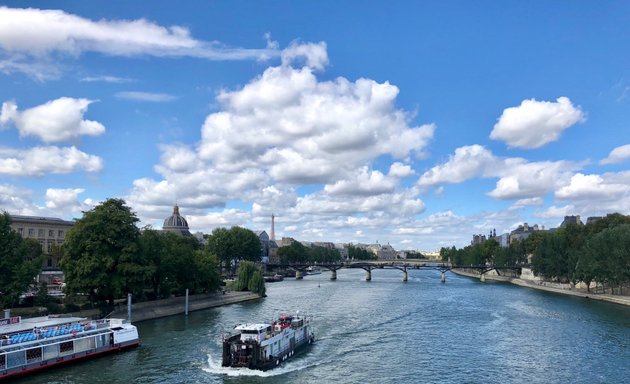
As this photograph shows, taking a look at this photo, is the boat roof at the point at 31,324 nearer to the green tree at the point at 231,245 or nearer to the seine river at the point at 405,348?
the seine river at the point at 405,348

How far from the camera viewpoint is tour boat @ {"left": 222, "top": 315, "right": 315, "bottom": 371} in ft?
161

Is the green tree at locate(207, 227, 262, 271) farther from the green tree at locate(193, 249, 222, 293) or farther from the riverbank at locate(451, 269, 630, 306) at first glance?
the riverbank at locate(451, 269, 630, 306)

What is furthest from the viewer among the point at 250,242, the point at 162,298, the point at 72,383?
the point at 250,242

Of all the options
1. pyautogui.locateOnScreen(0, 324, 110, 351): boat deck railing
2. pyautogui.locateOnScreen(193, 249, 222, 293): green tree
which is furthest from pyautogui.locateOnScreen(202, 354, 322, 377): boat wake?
pyautogui.locateOnScreen(193, 249, 222, 293): green tree

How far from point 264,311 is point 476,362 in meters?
44.3

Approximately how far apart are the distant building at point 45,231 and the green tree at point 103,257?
64.5m

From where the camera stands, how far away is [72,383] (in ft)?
150

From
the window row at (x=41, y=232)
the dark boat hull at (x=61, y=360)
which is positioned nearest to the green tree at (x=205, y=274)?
the dark boat hull at (x=61, y=360)

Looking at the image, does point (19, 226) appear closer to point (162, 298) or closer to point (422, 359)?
point (162, 298)

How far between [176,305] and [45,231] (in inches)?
2763

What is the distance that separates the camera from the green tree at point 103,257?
75.3 metres

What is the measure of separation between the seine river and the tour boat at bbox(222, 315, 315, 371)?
0.89m

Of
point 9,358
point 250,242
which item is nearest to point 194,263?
point 9,358

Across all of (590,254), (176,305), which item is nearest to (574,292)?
(590,254)
